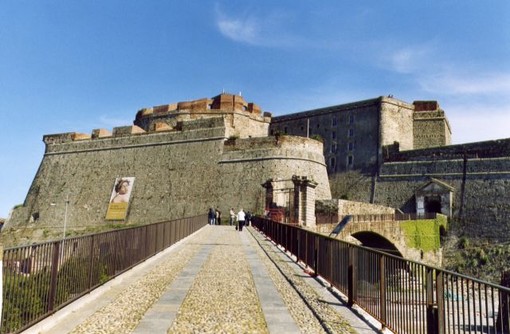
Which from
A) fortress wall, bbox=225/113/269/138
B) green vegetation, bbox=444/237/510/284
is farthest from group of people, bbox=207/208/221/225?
green vegetation, bbox=444/237/510/284

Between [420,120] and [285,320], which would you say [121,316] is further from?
[420,120]

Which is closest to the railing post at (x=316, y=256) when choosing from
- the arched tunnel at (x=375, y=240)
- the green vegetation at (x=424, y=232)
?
the arched tunnel at (x=375, y=240)

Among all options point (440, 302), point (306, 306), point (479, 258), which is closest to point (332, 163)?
point (479, 258)

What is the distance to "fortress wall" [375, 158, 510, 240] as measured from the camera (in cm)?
3884

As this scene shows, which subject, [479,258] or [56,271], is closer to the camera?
[56,271]

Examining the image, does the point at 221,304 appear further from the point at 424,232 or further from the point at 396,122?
the point at 396,122

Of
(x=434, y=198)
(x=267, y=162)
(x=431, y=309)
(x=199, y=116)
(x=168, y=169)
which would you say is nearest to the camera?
(x=431, y=309)

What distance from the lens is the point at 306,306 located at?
23.3 ft

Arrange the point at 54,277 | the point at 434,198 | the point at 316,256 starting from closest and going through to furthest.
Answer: the point at 54,277, the point at 316,256, the point at 434,198

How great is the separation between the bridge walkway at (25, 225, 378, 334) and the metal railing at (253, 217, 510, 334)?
1.18 feet

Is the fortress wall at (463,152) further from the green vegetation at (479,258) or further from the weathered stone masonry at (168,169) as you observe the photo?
the weathered stone masonry at (168,169)

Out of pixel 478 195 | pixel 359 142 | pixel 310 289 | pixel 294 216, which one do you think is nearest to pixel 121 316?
pixel 310 289

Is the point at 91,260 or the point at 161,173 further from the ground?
the point at 161,173

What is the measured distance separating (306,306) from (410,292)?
2146mm
